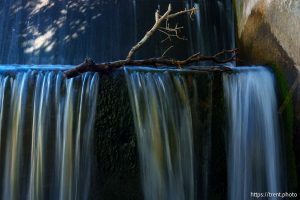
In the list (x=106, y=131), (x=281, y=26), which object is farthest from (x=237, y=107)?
(x=106, y=131)

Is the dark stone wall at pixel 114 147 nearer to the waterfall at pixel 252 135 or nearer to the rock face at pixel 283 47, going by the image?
the waterfall at pixel 252 135

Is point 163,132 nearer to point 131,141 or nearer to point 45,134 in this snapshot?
point 131,141

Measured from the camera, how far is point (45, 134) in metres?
3.97

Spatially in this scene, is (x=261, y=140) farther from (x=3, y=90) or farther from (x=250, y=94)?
(x=3, y=90)

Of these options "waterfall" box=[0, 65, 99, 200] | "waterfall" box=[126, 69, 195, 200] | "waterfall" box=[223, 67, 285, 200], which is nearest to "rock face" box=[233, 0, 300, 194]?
"waterfall" box=[223, 67, 285, 200]

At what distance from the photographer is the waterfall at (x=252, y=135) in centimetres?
415

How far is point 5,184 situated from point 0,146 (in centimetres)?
39

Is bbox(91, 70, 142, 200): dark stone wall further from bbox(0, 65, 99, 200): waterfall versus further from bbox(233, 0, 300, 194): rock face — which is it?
bbox(233, 0, 300, 194): rock face

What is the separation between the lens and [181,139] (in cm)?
416

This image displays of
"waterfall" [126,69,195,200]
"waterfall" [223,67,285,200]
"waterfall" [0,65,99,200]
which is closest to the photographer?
"waterfall" [0,65,99,200]

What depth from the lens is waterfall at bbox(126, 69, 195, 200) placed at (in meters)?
4.03

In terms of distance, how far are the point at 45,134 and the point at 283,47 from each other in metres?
2.81

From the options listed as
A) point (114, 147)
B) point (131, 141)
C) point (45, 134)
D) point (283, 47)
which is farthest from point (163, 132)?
point (283, 47)

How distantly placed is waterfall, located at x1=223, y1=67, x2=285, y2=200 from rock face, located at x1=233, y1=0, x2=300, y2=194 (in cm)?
14
